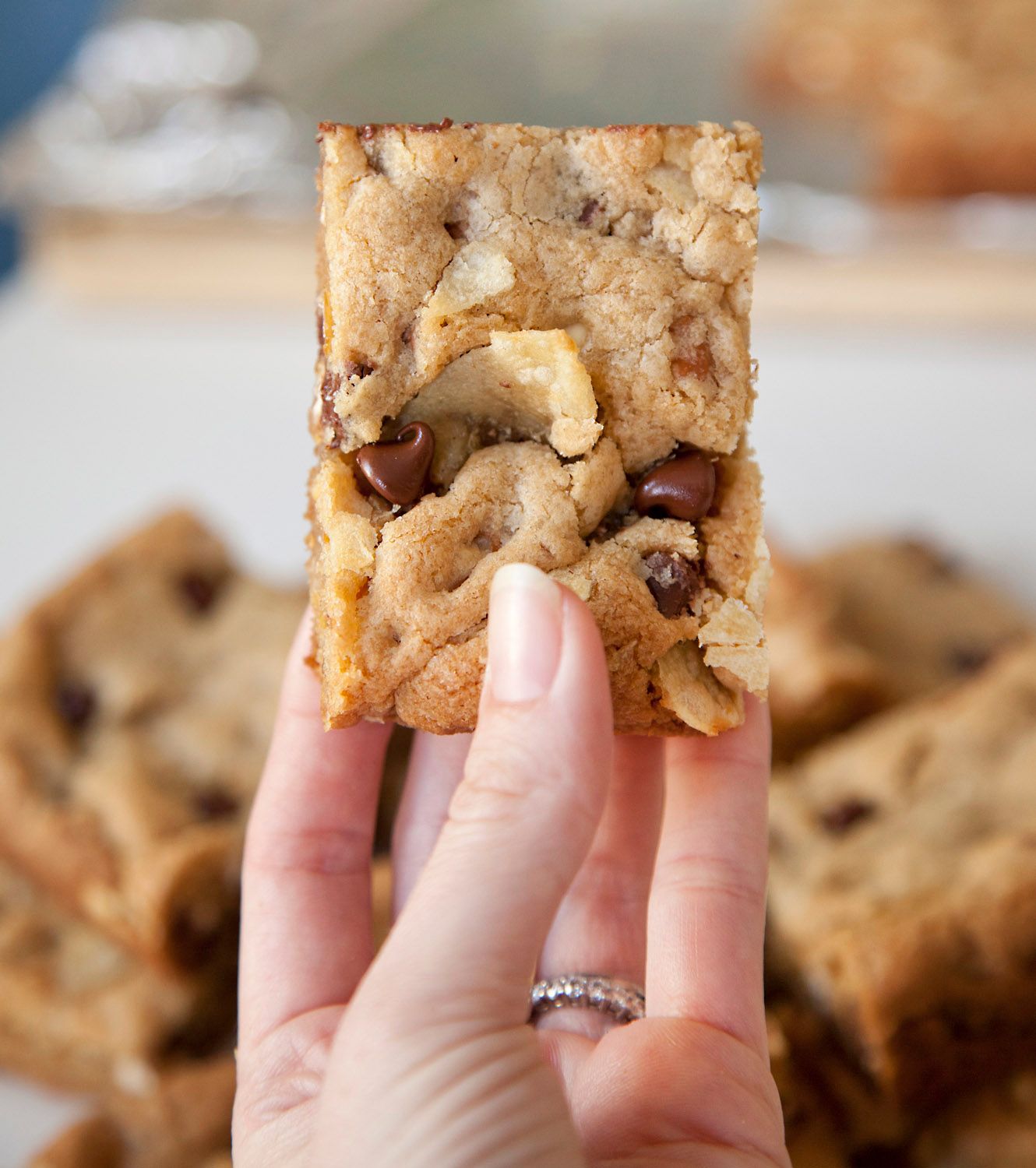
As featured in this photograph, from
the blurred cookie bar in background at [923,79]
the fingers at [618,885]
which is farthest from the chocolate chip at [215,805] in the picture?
the blurred cookie bar in background at [923,79]

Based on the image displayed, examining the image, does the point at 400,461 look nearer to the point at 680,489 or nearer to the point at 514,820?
the point at 680,489

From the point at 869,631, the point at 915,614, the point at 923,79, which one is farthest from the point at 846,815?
the point at 923,79

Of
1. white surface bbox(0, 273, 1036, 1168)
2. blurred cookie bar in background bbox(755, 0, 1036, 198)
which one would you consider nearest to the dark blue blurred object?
white surface bbox(0, 273, 1036, 1168)

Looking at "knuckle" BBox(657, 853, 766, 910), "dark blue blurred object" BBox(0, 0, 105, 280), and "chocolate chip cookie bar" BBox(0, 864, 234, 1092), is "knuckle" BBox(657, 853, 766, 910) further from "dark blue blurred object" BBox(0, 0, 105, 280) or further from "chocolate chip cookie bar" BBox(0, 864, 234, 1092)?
"dark blue blurred object" BBox(0, 0, 105, 280)

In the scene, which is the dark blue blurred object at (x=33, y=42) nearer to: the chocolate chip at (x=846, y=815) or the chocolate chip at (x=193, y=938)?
the chocolate chip at (x=193, y=938)

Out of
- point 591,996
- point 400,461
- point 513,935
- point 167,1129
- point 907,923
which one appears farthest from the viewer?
point 167,1129

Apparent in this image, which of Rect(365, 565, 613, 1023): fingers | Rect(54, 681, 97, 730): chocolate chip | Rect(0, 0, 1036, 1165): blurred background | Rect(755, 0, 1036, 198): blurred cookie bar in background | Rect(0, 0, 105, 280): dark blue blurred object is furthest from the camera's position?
Rect(0, 0, 105, 280): dark blue blurred object

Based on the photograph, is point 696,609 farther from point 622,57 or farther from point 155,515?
point 622,57

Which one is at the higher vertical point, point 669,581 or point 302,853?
point 669,581
